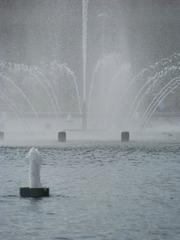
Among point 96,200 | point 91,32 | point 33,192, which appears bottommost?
point 96,200

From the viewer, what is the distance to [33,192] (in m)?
22.3

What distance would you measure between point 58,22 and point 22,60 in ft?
73.7

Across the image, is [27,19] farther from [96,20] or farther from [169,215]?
[169,215]

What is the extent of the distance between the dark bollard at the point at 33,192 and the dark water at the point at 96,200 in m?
0.16

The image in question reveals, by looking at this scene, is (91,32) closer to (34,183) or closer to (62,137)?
(62,137)

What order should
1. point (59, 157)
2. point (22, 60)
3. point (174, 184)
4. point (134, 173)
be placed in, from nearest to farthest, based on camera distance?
point (174, 184) → point (134, 173) → point (59, 157) → point (22, 60)

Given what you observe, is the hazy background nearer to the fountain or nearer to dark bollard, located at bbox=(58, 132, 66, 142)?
dark bollard, located at bbox=(58, 132, 66, 142)

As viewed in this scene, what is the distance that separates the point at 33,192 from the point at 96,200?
5.82 feet

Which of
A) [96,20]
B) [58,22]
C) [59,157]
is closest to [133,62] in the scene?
[96,20]

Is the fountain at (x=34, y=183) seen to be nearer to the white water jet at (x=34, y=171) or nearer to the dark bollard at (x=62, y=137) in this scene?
the white water jet at (x=34, y=171)

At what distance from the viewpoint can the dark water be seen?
17.1 meters

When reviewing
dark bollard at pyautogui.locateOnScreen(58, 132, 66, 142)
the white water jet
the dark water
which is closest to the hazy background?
dark bollard at pyautogui.locateOnScreen(58, 132, 66, 142)

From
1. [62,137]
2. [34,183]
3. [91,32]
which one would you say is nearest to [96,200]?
[34,183]

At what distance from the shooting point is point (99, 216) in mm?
18828
